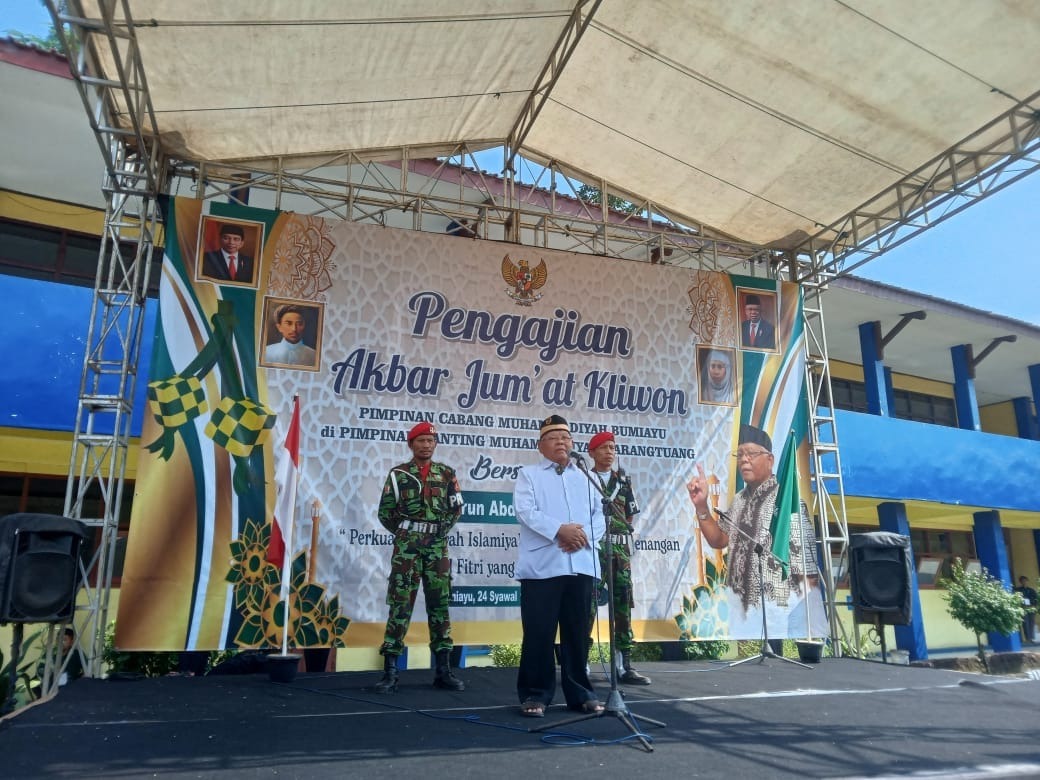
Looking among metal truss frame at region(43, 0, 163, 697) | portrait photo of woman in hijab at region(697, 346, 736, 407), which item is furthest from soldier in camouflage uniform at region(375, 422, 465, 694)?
portrait photo of woman in hijab at region(697, 346, 736, 407)

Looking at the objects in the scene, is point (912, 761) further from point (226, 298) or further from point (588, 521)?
point (226, 298)

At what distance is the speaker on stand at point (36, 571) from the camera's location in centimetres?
402

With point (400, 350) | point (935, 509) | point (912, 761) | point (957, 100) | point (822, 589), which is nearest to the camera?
point (912, 761)

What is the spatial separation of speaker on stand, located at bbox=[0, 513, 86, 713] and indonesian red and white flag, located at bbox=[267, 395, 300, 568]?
4.11 feet

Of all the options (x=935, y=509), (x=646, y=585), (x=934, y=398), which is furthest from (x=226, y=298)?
(x=934, y=398)

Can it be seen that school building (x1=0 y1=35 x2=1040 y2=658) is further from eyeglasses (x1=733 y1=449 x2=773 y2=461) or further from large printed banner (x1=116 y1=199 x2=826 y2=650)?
large printed banner (x1=116 y1=199 x2=826 y2=650)

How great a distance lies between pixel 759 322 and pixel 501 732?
491cm

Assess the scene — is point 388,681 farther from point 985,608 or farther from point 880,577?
point 985,608

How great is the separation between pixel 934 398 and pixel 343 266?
41.0 feet

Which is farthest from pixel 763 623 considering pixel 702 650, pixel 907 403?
pixel 907 403

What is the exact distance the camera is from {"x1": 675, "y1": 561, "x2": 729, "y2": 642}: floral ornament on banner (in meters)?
6.11

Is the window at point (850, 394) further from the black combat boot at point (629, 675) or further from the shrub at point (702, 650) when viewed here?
the black combat boot at point (629, 675)

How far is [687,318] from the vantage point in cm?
679

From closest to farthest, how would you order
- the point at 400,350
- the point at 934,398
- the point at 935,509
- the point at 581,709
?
the point at 581,709 → the point at 400,350 → the point at 935,509 → the point at 934,398
